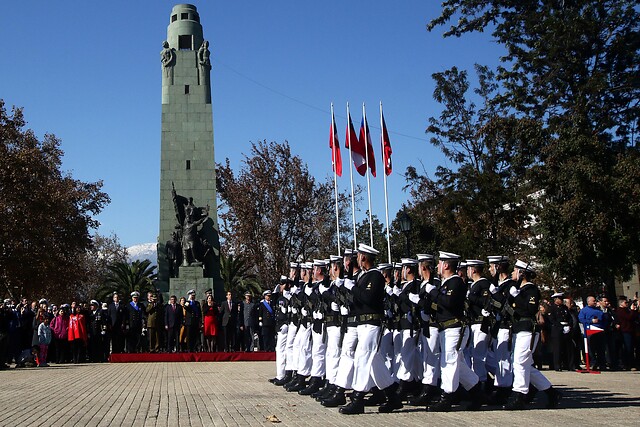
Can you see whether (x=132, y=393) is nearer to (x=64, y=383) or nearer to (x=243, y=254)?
(x=64, y=383)

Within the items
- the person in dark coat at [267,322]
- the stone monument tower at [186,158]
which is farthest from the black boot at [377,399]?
the stone monument tower at [186,158]

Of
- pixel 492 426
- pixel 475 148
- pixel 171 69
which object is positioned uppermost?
pixel 171 69

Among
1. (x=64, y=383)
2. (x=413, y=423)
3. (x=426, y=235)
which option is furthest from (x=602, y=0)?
(x=413, y=423)

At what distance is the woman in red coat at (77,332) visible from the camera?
79.4ft

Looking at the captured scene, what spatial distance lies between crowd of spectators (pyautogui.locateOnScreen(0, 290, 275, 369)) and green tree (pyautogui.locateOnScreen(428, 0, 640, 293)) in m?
10.0

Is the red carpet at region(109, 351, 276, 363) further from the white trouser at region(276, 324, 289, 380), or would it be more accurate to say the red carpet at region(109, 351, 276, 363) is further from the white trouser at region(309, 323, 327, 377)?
the white trouser at region(309, 323, 327, 377)

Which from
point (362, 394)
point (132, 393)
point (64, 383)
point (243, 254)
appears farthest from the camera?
point (243, 254)

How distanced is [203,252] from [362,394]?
73.4ft

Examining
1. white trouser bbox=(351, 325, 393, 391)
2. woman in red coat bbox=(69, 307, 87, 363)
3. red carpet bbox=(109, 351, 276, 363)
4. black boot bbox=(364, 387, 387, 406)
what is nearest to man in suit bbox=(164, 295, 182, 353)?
red carpet bbox=(109, 351, 276, 363)

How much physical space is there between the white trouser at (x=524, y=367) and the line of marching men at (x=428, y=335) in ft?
0.04

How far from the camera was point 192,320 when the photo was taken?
25.4 metres

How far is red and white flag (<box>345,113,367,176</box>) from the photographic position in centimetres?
2477

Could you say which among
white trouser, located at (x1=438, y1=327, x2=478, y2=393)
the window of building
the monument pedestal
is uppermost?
the window of building

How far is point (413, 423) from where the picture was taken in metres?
9.29
